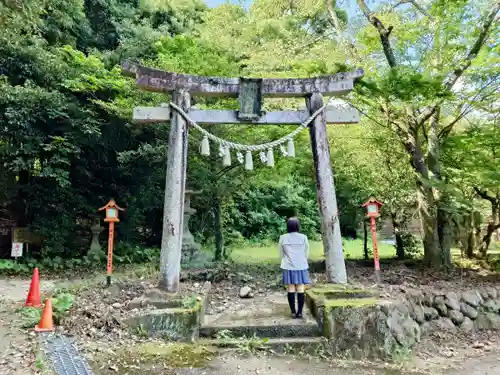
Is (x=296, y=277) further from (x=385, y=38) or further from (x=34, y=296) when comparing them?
(x=385, y=38)

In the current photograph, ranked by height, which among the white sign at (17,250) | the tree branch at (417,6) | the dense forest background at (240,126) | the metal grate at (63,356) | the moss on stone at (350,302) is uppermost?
the tree branch at (417,6)

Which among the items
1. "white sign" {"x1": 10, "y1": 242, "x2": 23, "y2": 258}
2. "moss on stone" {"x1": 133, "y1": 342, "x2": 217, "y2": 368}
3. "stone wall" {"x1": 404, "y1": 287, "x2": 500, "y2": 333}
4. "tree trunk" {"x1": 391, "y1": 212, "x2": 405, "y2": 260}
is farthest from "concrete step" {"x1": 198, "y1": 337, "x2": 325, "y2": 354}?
"white sign" {"x1": 10, "y1": 242, "x2": 23, "y2": 258}

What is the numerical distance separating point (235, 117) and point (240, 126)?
3957mm

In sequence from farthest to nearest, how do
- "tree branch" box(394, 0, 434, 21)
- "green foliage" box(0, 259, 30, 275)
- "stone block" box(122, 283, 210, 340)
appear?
1. "green foliage" box(0, 259, 30, 275)
2. "tree branch" box(394, 0, 434, 21)
3. "stone block" box(122, 283, 210, 340)

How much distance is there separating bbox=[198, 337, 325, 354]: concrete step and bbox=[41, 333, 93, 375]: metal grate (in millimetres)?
1496

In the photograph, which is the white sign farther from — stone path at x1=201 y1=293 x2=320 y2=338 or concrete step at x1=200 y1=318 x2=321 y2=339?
concrete step at x1=200 y1=318 x2=321 y2=339

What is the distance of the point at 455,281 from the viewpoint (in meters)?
7.65

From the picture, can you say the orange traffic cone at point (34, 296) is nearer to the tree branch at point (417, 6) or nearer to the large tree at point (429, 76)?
the large tree at point (429, 76)

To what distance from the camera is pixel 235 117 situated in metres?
6.22

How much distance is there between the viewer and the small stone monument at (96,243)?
35.9 feet

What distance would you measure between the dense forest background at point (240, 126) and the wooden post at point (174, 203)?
366 cm

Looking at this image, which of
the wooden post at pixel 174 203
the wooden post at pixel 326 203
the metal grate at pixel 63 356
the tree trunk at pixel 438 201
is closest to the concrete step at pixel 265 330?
the wooden post at pixel 174 203

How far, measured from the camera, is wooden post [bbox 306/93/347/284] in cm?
590

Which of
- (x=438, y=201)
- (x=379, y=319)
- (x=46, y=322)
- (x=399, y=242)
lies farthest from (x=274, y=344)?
(x=399, y=242)
